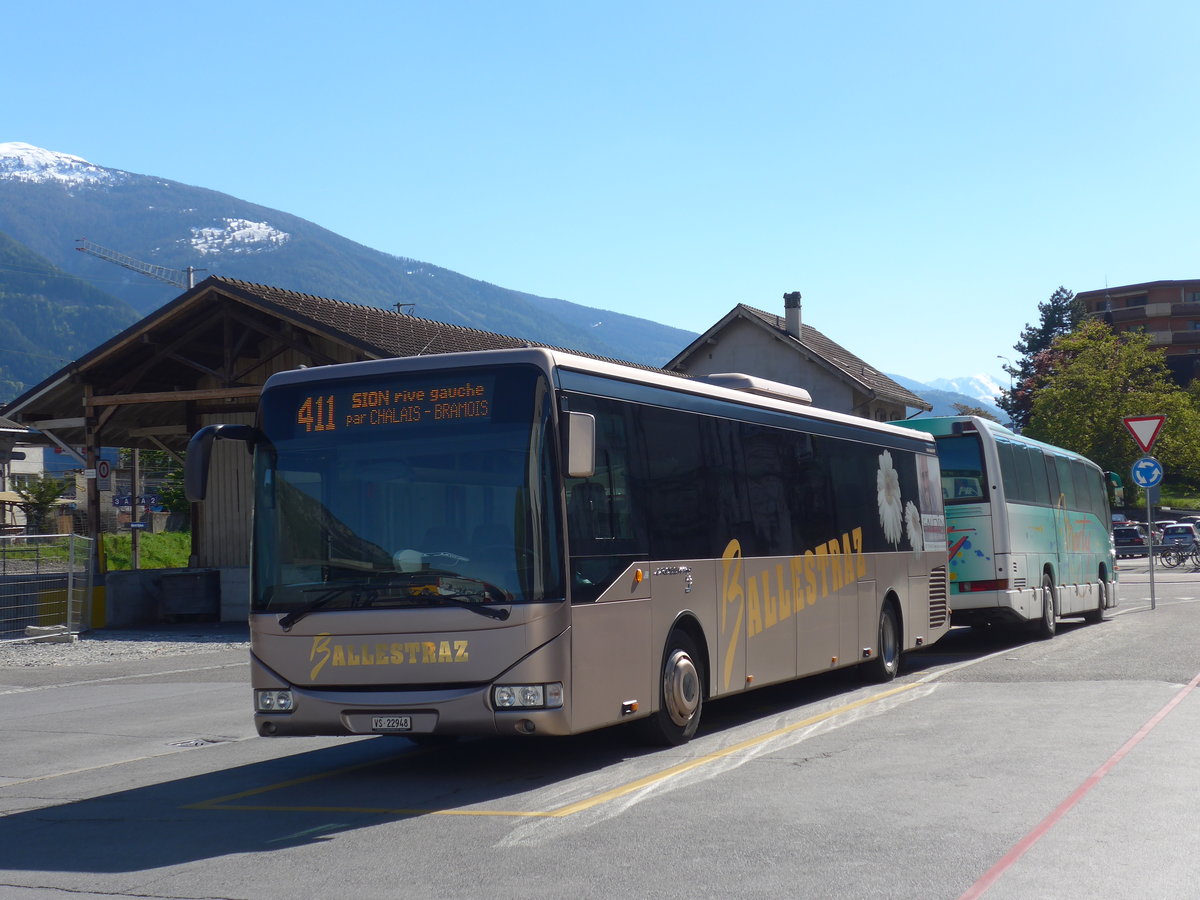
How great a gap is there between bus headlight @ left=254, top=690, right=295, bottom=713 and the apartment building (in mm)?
112227

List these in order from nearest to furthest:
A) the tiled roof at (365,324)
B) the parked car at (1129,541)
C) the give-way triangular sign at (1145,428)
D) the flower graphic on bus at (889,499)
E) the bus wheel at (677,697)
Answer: the bus wheel at (677,697)
the flower graphic on bus at (889,499)
the give-way triangular sign at (1145,428)
the tiled roof at (365,324)
the parked car at (1129,541)

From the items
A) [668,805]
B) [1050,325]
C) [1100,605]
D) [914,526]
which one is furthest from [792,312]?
[1050,325]

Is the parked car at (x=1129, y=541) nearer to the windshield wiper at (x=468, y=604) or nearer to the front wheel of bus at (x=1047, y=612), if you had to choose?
the front wheel of bus at (x=1047, y=612)

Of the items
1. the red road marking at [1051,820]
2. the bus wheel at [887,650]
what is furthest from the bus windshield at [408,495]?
the bus wheel at [887,650]

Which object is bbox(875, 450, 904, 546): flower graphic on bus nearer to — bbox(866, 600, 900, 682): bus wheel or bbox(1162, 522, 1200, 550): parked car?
bbox(866, 600, 900, 682): bus wheel

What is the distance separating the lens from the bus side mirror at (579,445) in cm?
871

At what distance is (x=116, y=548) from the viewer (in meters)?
52.7

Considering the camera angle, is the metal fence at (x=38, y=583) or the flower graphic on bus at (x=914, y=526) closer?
the flower graphic on bus at (x=914, y=526)

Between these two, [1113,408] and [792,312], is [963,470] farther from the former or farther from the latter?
[1113,408]

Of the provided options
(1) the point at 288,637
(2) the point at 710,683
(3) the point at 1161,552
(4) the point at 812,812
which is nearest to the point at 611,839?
(4) the point at 812,812

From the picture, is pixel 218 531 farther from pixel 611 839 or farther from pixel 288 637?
pixel 611 839

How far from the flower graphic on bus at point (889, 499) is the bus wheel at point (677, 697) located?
5159 millimetres

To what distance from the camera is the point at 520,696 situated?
8477 mm

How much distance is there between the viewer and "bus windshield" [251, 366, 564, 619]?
28.3 feet
